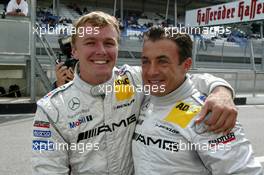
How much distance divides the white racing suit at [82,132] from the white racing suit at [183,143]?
0.31ft

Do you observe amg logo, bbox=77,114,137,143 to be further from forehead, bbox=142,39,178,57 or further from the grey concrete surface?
the grey concrete surface

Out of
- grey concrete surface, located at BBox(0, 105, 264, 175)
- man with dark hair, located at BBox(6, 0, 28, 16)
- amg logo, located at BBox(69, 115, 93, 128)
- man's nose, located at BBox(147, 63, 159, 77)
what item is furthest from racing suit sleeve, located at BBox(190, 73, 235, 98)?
man with dark hair, located at BBox(6, 0, 28, 16)

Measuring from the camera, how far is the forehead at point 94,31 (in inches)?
76.9

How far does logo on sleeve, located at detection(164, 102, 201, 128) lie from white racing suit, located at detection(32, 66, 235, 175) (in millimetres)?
260

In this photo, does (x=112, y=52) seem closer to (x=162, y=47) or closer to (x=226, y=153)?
(x=162, y=47)

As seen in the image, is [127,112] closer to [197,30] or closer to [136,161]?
[136,161]

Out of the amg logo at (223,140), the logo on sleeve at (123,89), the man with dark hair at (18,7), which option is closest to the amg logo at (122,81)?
the logo on sleeve at (123,89)

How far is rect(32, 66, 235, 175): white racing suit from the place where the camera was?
1918 mm

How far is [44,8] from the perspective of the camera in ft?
107

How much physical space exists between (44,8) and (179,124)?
3222 cm

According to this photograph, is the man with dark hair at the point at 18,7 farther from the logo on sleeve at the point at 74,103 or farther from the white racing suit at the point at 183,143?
the white racing suit at the point at 183,143

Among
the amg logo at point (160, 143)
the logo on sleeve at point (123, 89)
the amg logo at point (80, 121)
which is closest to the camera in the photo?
the amg logo at point (160, 143)

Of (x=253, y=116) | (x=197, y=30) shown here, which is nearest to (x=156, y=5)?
(x=197, y=30)

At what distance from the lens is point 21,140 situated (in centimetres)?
663
